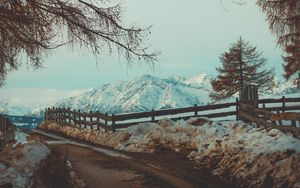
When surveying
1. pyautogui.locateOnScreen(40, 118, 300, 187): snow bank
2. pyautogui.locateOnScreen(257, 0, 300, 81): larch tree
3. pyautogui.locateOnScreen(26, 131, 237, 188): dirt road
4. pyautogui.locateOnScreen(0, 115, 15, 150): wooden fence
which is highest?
pyautogui.locateOnScreen(257, 0, 300, 81): larch tree

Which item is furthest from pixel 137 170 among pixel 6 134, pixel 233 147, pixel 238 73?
pixel 238 73

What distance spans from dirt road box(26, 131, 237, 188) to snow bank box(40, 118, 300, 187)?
0.52 m

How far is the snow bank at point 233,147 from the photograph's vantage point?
9.82m

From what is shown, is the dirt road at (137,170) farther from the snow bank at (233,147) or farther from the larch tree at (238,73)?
the larch tree at (238,73)

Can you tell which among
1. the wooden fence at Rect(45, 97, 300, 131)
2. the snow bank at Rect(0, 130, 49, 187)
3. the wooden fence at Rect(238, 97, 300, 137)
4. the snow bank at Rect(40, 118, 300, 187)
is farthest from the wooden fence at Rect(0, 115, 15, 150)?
the wooden fence at Rect(45, 97, 300, 131)

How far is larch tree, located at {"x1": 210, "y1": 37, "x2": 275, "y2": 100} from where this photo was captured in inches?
1763

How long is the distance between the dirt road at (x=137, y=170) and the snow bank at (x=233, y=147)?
1.70ft

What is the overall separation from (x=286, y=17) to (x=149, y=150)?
675 centimetres

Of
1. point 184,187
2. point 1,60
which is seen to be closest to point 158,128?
point 184,187

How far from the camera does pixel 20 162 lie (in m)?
7.31

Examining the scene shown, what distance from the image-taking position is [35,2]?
23.6 ft

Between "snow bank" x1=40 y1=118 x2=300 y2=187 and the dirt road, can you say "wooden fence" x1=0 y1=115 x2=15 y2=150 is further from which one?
"snow bank" x1=40 y1=118 x2=300 y2=187

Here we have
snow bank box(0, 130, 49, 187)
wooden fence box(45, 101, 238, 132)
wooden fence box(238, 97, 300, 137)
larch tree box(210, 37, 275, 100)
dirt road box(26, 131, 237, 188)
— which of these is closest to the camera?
snow bank box(0, 130, 49, 187)

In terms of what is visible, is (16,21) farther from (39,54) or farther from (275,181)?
(275,181)
